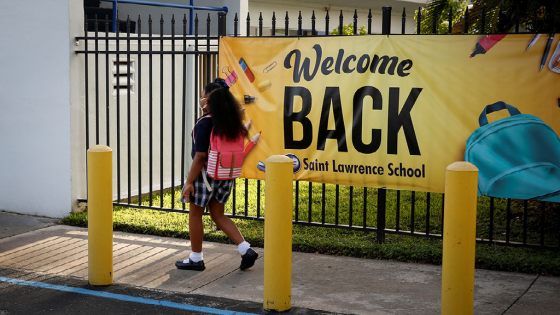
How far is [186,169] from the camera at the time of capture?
390 inches

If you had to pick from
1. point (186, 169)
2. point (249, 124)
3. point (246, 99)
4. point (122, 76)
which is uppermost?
point (122, 76)

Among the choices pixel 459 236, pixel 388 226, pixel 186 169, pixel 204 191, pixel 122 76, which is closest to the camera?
pixel 459 236

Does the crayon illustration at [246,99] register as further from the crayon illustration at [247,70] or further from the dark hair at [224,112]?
the dark hair at [224,112]

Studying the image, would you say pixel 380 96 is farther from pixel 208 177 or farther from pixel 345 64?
pixel 208 177

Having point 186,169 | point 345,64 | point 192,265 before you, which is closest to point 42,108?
point 186,169

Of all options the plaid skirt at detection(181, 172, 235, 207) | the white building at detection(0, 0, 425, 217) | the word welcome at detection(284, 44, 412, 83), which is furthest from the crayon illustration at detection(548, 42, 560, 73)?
the white building at detection(0, 0, 425, 217)

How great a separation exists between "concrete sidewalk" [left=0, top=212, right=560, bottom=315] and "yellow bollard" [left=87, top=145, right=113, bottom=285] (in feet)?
1.20

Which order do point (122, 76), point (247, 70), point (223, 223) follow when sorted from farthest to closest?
point (122, 76)
point (247, 70)
point (223, 223)

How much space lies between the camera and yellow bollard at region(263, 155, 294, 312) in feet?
14.1

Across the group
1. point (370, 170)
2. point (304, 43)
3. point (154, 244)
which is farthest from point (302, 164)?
point (154, 244)

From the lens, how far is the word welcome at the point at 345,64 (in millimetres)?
5812

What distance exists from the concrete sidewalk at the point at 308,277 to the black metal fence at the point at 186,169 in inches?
25.0

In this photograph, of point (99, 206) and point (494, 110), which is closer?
point (99, 206)

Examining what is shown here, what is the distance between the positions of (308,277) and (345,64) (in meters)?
2.16
